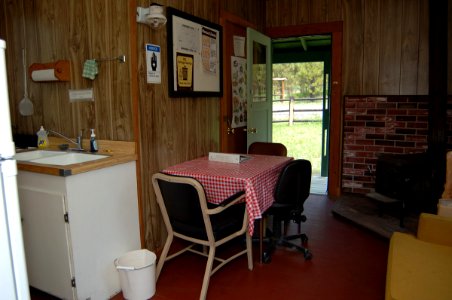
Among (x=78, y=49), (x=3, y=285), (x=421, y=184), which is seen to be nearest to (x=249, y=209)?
(x=3, y=285)

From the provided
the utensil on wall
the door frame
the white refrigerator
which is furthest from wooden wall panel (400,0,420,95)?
the white refrigerator

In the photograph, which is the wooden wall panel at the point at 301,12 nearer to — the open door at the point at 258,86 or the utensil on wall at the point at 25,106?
the open door at the point at 258,86

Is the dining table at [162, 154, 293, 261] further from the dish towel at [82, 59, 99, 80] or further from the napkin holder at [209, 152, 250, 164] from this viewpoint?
the dish towel at [82, 59, 99, 80]

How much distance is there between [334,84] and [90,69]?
2.96m

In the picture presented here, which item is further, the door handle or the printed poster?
the door handle

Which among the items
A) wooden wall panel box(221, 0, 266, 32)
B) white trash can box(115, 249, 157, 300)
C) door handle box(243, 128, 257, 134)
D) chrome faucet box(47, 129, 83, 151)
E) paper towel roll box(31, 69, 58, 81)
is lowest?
white trash can box(115, 249, 157, 300)

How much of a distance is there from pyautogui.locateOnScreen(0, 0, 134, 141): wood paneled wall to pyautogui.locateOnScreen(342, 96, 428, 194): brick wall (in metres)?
2.92

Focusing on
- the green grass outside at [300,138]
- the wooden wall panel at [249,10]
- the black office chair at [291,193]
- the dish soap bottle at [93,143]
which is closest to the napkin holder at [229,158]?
the black office chair at [291,193]

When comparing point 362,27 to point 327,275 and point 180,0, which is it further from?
point 327,275

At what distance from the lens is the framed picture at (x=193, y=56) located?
2.87 meters

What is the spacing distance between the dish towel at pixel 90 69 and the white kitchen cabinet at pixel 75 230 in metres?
0.71

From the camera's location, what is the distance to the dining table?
94.2 inches

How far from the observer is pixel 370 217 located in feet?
11.7

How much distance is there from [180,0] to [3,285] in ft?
8.06
